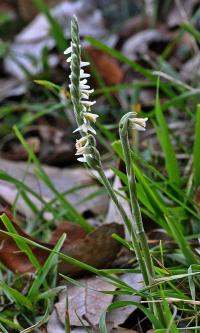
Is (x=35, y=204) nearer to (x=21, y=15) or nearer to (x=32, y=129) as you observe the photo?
(x=32, y=129)

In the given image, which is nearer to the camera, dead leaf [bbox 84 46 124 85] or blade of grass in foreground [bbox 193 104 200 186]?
blade of grass in foreground [bbox 193 104 200 186]

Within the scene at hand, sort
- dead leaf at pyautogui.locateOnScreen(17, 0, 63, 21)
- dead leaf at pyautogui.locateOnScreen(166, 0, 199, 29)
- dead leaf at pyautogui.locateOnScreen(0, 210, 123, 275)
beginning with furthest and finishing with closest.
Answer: dead leaf at pyautogui.locateOnScreen(17, 0, 63, 21) < dead leaf at pyautogui.locateOnScreen(166, 0, 199, 29) < dead leaf at pyautogui.locateOnScreen(0, 210, 123, 275)

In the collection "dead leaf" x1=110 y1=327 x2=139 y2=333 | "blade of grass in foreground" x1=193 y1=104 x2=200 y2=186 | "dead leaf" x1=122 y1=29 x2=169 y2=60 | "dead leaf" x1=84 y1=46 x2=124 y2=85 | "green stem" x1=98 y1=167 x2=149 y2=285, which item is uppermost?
"dead leaf" x1=122 y1=29 x2=169 y2=60

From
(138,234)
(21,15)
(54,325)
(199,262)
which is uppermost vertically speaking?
(21,15)

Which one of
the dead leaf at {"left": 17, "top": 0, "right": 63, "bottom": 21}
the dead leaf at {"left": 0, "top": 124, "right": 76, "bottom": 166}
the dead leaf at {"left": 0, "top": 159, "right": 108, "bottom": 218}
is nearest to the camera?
the dead leaf at {"left": 0, "top": 159, "right": 108, "bottom": 218}

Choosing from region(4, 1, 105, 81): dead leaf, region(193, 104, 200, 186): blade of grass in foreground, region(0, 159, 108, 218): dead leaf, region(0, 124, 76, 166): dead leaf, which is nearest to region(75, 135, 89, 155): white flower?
region(193, 104, 200, 186): blade of grass in foreground

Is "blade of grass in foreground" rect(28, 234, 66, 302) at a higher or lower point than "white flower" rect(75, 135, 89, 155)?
lower

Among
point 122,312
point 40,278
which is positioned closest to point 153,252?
point 122,312

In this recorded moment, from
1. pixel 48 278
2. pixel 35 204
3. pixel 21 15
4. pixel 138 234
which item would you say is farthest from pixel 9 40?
pixel 138 234

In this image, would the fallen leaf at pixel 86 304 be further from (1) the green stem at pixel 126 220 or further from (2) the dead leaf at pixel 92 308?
(1) the green stem at pixel 126 220

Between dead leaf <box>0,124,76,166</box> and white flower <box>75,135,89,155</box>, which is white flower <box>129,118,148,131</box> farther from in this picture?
dead leaf <box>0,124,76,166</box>
